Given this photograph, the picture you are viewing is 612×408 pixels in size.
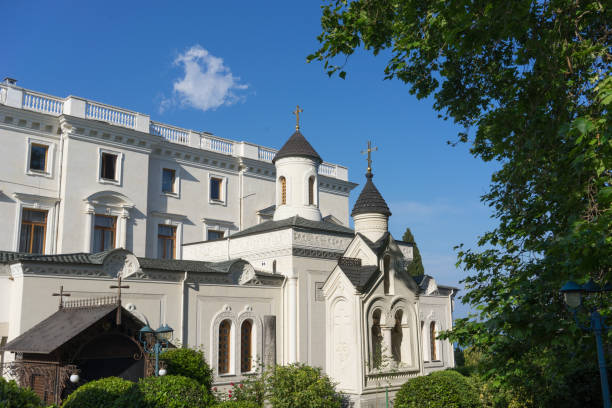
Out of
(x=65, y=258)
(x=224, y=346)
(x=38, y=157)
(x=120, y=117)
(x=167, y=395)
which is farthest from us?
(x=120, y=117)

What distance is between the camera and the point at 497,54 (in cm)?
1166

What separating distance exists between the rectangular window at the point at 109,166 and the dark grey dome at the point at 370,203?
40.8 ft

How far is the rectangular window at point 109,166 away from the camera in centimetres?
2642

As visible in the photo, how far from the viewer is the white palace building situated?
17.0m

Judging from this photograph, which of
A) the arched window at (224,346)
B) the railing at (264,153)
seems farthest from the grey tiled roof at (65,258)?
the railing at (264,153)

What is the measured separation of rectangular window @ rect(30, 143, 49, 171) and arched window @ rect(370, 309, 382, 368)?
16567 mm

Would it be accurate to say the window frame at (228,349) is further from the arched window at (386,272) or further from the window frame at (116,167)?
the window frame at (116,167)

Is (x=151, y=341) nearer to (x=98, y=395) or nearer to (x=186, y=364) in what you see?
(x=186, y=364)

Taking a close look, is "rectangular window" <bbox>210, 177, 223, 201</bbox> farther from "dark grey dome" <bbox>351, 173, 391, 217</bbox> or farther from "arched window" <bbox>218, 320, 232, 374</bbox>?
"arched window" <bbox>218, 320, 232, 374</bbox>

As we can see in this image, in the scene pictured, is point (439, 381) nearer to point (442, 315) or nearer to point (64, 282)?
point (64, 282)

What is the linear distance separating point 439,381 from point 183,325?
882 cm

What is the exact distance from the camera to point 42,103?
2522cm

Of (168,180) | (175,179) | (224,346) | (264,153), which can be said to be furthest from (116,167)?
(224,346)

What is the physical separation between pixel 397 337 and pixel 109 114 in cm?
1745
